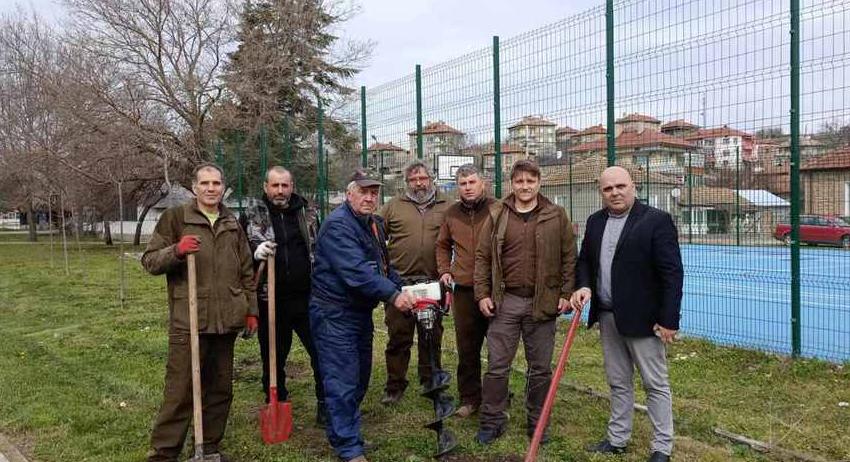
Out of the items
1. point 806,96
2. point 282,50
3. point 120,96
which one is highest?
point 282,50

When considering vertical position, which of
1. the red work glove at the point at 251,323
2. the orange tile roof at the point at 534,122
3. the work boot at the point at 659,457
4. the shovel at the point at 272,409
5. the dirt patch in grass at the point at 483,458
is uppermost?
the orange tile roof at the point at 534,122

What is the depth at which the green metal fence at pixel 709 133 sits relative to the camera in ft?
18.2

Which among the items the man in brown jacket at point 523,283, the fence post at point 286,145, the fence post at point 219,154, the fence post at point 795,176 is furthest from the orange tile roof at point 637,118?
the fence post at point 219,154

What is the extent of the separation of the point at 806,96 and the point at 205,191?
470 centimetres

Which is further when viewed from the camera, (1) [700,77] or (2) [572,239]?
(1) [700,77]

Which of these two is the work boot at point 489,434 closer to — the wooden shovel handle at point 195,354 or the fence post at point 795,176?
the wooden shovel handle at point 195,354

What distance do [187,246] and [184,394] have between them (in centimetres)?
91

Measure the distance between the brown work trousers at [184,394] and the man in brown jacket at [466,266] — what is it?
156 centimetres

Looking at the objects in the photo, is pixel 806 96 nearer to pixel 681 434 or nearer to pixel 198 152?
pixel 681 434

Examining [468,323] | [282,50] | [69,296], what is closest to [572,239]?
[468,323]

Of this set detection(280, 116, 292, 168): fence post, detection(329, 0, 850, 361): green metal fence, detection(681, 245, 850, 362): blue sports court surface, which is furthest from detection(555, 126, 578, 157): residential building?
detection(280, 116, 292, 168): fence post

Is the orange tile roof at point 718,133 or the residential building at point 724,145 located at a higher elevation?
the orange tile roof at point 718,133

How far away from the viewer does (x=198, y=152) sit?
1784 centimetres

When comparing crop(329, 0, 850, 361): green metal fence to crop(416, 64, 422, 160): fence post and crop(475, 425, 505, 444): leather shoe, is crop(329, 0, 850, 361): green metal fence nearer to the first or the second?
crop(416, 64, 422, 160): fence post
